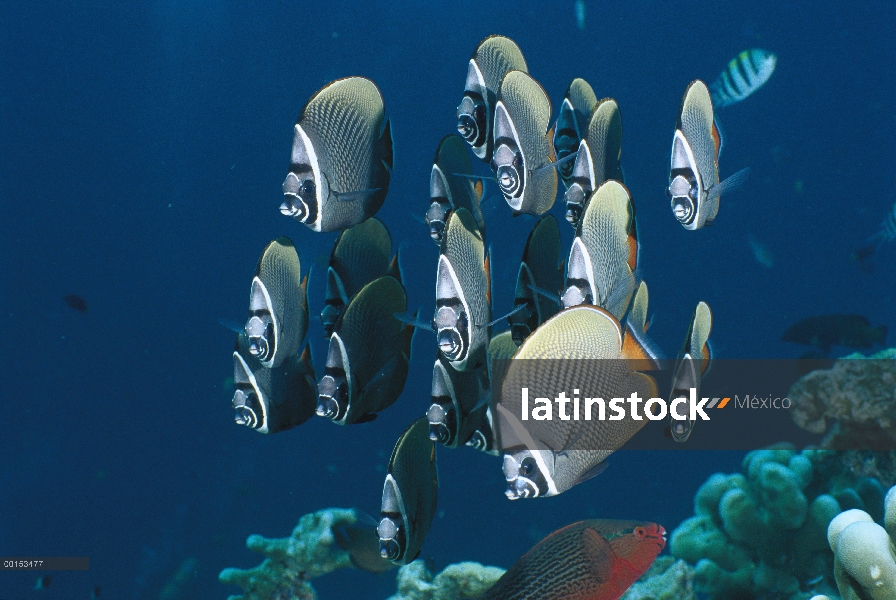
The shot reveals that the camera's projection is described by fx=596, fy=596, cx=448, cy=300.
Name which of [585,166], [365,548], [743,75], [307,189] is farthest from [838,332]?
[307,189]

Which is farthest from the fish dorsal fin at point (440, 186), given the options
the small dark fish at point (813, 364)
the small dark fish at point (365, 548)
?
the small dark fish at point (813, 364)

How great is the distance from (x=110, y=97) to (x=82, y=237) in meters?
5.73

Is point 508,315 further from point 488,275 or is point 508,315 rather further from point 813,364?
point 813,364

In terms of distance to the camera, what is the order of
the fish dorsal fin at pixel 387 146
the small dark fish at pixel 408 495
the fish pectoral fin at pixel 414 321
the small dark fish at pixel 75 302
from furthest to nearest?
the small dark fish at pixel 75 302, the fish dorsal fin at pixel 387 146, the small dark fish at pixel 408 495, the fish pectoral fin at pixel 414 321

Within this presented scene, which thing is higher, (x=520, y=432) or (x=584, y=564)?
(x=520, y=432)

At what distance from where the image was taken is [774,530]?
14.2 ft

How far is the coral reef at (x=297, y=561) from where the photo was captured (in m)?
5.50

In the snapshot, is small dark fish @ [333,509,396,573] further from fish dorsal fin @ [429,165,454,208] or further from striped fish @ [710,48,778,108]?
striped fish @ [710,48,778,108]

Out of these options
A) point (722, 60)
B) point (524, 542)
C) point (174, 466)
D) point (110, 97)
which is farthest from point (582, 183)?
point (722, 60)

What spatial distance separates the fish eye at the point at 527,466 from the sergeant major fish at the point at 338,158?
125cm

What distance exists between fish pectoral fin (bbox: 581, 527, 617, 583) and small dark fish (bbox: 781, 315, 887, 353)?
295 inches

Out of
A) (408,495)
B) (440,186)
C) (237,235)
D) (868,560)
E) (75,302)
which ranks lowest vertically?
(868,560)

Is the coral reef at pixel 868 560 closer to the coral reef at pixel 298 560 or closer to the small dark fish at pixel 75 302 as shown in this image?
the coral reef at pixel 298 560

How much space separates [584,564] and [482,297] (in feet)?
3.35
